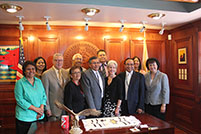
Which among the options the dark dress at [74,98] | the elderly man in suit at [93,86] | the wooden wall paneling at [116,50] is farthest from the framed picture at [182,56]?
the dark dress at [74,98]

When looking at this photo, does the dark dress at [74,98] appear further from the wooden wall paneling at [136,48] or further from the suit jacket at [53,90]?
the wooden wall paneling at [136,48]

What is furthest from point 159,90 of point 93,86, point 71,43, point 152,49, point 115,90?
point 71,43

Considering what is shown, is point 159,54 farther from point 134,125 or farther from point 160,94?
point 134,125

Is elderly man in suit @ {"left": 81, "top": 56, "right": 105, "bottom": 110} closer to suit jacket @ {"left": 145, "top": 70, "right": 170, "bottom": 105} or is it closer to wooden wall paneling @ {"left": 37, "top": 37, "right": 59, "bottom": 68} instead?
suit jacket @ {"left": 145, "top": 70, "right": 170, "bottom": 105}

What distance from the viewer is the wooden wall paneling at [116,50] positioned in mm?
4176

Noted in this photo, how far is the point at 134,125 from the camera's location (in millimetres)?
2055

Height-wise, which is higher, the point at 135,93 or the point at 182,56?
the point at 182,56

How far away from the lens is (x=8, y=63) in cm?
377

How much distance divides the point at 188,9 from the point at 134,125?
90.4 inches

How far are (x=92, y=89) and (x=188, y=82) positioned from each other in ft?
8.11

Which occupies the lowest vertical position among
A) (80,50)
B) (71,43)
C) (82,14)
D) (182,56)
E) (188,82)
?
(188,82)

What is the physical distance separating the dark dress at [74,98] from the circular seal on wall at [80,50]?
1.52 metres

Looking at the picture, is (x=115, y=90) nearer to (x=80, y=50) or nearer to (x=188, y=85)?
(x=80, y=50)

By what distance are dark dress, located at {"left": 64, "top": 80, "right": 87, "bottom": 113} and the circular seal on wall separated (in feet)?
4.98
